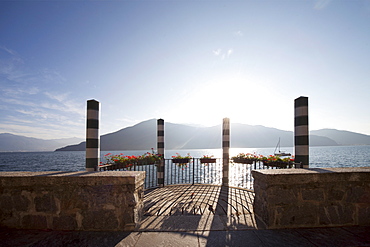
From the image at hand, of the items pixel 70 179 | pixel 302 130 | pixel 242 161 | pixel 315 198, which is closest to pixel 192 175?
pixel 242 161

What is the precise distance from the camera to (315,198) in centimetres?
269

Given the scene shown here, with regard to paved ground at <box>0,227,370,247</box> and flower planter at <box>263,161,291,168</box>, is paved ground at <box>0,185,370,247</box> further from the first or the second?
flower planter at <box>263,161,291,168</box>

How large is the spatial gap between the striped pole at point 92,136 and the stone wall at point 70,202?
1.74 m

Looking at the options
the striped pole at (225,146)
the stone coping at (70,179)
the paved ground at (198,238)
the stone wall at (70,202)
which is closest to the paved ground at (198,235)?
the paved ground at (198,238)

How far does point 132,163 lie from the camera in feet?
18.2

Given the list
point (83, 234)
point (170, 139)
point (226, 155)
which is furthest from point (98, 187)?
point (170, 139)

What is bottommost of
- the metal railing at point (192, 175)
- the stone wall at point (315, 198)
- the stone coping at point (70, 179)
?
the metal railing at point (192, 175)

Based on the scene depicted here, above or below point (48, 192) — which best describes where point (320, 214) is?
below

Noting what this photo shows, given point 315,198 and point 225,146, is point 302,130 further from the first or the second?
point 225,146

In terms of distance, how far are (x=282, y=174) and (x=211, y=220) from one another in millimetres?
1307

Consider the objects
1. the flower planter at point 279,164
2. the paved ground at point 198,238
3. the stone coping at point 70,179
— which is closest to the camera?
the paved ground at point 198,238

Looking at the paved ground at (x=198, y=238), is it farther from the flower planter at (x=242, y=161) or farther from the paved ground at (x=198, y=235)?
the flower planter at (x=242, y=161)

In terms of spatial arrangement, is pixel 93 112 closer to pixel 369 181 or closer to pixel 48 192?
pixel 48 192

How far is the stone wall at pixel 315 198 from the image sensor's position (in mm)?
2646
